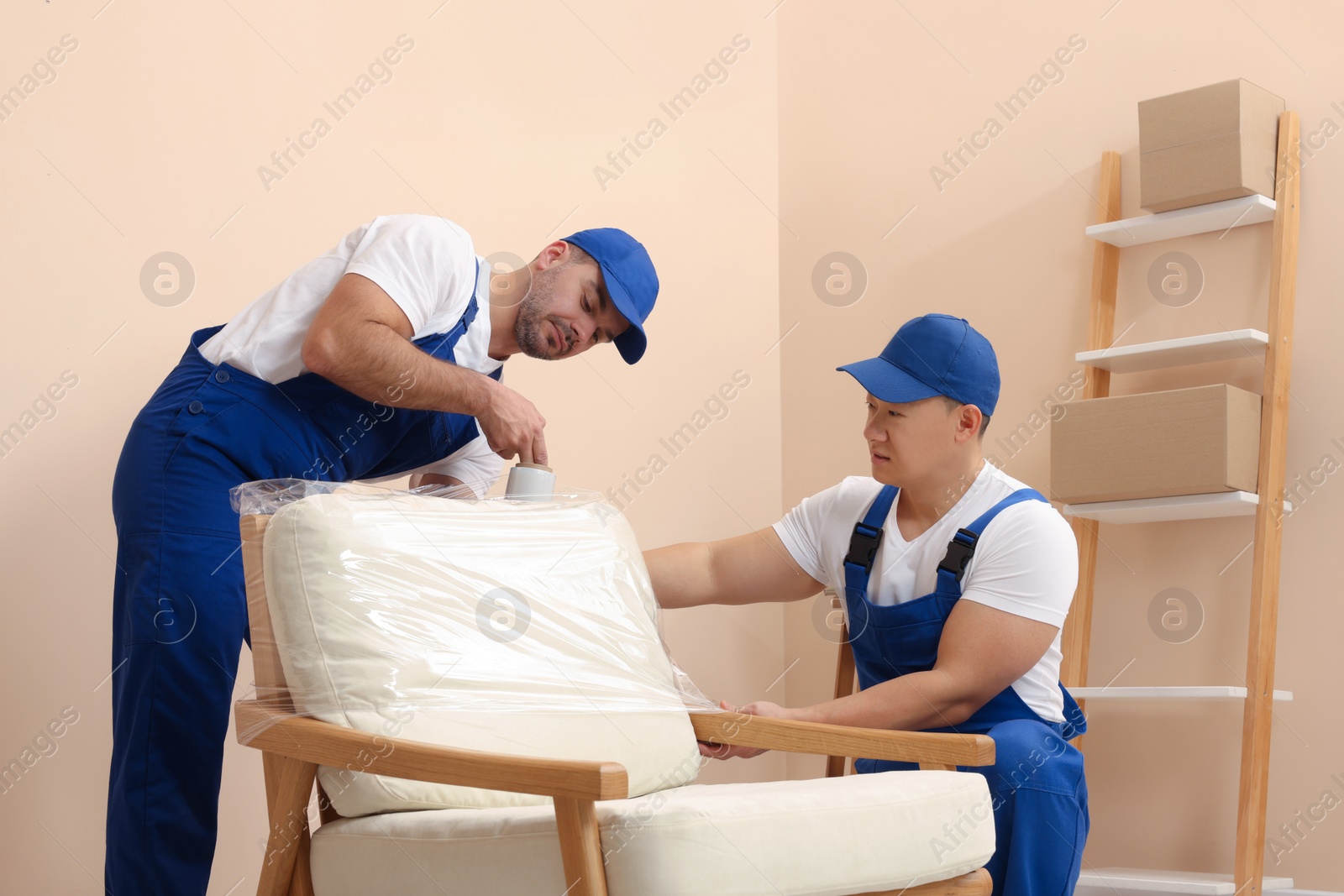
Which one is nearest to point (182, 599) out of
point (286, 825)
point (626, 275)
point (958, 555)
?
point (286, 825)

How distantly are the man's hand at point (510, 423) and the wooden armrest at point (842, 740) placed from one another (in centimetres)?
43

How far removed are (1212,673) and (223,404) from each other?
6.41 ft

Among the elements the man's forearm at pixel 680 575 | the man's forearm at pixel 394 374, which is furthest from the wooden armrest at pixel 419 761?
the man's forearm at pixel 680 575

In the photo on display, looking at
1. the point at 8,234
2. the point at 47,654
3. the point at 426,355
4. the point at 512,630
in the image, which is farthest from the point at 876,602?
the point at 8,234

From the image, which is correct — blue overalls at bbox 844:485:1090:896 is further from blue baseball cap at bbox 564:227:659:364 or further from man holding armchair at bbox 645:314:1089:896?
blue baseball cap at bbox 564:227:659:364

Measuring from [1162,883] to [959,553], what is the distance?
91 centimetres

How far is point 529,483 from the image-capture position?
1.60m

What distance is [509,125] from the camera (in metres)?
2.52

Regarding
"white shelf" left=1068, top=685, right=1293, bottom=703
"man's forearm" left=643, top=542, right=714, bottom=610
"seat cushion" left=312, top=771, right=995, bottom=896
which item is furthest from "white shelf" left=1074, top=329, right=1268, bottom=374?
"seat cushion" left=312, top=771, right=995, bottom=896

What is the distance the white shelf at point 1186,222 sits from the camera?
2.33 metres

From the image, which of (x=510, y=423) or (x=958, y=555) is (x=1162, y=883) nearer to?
(x=958, y=555)

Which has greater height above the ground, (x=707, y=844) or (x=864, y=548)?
(x=864, y=548)

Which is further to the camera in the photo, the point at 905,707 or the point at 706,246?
the point at 706,246

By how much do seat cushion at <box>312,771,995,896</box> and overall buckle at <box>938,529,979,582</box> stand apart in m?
0.44
